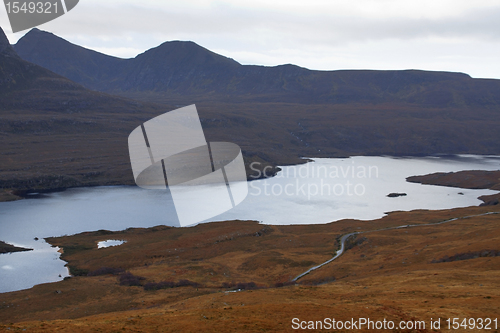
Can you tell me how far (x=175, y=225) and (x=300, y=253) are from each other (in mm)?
32148

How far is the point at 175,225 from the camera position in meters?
79.4

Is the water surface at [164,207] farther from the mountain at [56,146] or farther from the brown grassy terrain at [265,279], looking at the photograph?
the mountain at [56,146]

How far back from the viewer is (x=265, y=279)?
4447 cm

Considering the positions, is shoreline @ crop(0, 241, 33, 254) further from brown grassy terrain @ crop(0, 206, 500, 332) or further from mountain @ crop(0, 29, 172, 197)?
mountain @ crop(0, 29, 172, 197)

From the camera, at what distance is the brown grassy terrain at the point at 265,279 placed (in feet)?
77.5

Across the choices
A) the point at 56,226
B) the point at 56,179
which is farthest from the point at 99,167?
the point at 56,226

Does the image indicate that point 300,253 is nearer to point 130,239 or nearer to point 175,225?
point 130,239

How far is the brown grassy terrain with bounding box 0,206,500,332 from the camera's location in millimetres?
23609
